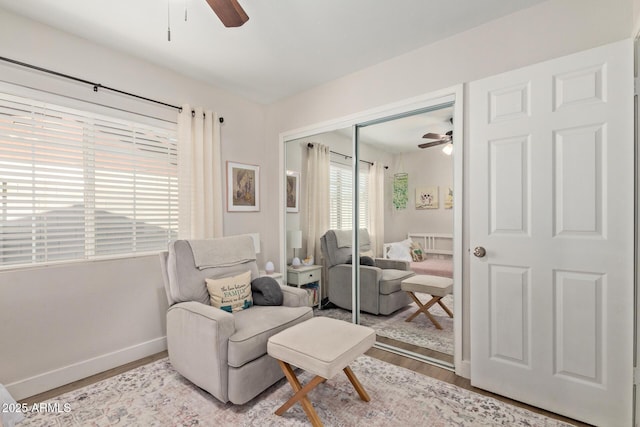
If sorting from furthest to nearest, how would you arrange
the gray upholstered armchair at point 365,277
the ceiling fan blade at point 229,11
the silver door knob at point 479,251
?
the gray upholstered armchair at point 365,277 < the silver door knob at point 479,251 < the ceiling fan blade at point 229,11

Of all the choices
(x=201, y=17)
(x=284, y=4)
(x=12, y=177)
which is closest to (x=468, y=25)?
(x=284, y=4)

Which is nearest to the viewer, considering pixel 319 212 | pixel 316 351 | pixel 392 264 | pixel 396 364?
pixel 316 351

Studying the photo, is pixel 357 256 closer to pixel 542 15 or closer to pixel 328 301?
pixel 328 301

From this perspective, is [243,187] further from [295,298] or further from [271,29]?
[271,29]

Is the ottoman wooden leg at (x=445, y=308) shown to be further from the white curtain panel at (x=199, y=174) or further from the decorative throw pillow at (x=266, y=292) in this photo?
the white curtain panel at (x=199, y=174)

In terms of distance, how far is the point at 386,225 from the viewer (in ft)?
9.25

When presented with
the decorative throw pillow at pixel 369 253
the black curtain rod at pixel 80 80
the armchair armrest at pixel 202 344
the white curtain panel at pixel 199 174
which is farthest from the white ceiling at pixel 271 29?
the armchair armrest at pixel 202 344

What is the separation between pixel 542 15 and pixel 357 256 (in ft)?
7.49

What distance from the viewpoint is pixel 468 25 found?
7.22 ft

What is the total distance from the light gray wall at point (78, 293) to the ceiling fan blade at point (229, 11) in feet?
4.97

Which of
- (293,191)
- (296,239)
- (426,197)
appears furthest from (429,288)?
(293,191)

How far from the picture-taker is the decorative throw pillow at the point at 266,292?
2463 mm

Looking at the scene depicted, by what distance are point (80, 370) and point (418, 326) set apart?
8.84 ft

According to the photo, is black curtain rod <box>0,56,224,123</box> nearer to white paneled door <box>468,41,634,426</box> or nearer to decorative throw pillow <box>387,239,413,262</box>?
decorative throw pillow <box>387,239,413,262</box>
